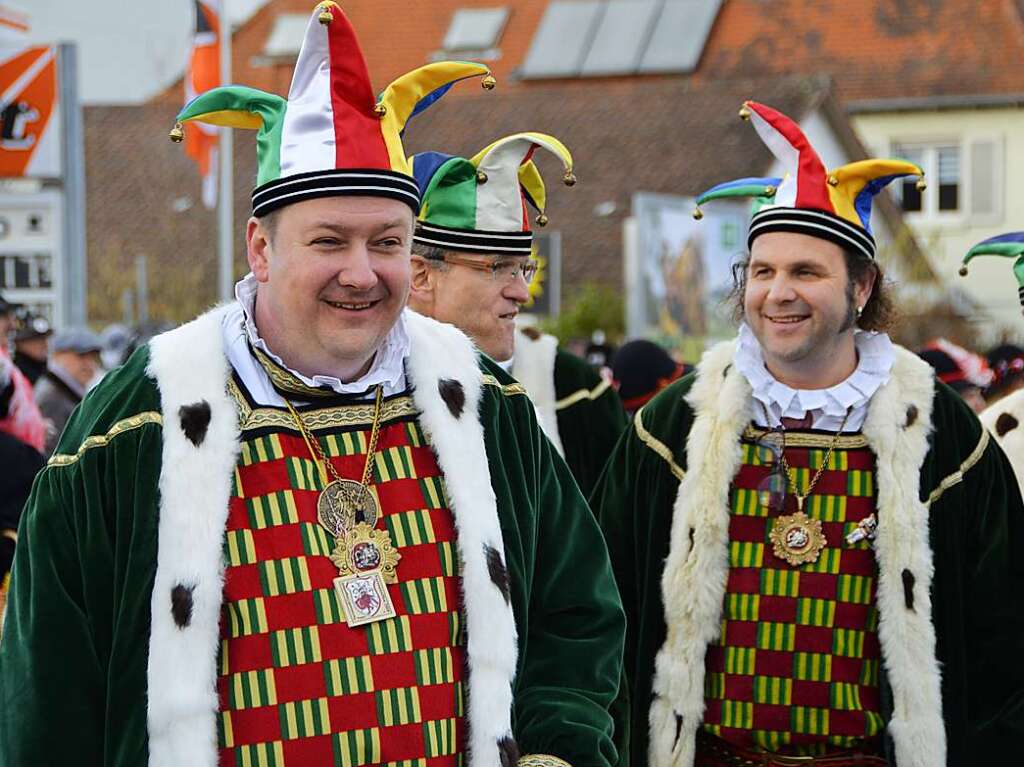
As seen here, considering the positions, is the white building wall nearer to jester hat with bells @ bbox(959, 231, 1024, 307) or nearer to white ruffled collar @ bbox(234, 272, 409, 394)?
jester hat with bells @ bbox(959, 231, 1024, 307)

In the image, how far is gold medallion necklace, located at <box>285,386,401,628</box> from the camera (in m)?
2.96

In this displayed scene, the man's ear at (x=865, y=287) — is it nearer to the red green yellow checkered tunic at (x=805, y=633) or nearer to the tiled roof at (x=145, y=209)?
the red green yellow checkered tunic at (x=805, y=633)

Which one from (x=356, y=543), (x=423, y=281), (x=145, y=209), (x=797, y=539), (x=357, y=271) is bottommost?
(x=797, y=539)

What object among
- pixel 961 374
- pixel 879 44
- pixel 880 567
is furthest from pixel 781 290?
pixel 879 44

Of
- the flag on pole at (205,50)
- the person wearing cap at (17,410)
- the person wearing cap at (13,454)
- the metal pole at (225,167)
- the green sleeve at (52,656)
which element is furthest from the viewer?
the metal pole at (225,167)

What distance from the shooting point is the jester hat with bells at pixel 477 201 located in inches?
186

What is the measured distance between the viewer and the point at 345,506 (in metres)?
3.01

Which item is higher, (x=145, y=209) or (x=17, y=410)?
(x=145, y=209)

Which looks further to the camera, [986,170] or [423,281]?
[986,170]

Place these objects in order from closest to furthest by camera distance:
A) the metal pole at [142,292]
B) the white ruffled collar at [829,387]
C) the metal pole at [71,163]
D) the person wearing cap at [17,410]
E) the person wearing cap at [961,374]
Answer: the white ruffled collar at [829,387] < the person wearing cap at [17,410] < the person wearing cap at [961,374] < the metal pole at [71,163] < the metal pole at [142,292]

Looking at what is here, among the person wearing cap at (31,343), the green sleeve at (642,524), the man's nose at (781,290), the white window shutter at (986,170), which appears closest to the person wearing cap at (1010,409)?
the man's nose at (781,290)

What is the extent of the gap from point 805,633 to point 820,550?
228 millimetres

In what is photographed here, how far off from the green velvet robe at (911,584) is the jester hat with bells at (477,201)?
79 centimetres

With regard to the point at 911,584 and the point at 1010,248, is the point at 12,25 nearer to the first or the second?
the point at 1010,248
